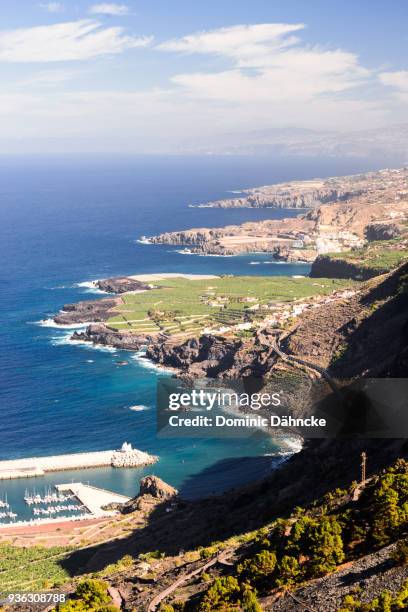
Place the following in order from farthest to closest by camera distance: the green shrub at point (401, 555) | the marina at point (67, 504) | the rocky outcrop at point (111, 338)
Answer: the rocky outcrop at point (111, 338), the marina at point (67, 504), the green shrub at point (401, 555)

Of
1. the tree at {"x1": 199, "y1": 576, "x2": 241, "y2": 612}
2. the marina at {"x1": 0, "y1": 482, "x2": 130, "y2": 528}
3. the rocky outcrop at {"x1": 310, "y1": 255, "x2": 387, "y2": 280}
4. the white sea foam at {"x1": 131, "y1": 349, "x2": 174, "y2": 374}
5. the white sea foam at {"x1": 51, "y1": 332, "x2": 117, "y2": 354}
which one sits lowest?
the marina at {"x1": 0, "y1": 482, "x2": 130, "y2": 528}

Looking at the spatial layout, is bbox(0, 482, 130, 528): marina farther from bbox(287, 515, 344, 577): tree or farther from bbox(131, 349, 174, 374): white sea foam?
bbox(131, 349, 174, 374): white sea foam

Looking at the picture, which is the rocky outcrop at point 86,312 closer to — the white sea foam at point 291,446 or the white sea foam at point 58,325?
the white sea foam at point 58,325

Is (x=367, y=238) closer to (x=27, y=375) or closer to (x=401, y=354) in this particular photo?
(x=27, y=375)

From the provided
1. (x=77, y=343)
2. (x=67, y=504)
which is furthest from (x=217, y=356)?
(x=67, y=504)

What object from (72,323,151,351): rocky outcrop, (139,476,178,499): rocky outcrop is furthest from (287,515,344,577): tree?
(72,323,151,351): rocky outcrop

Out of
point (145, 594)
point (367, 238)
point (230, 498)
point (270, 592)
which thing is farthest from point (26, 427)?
point (367, 238)

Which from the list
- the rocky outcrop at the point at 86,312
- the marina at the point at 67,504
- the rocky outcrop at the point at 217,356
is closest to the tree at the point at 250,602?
the marina at the point at 67,504

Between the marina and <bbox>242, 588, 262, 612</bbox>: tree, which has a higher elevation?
<bbox>242, 588, 262, 612</bbox>: tree

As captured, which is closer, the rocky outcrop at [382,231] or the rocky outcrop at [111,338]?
the rocky outcrop at [111,338]
